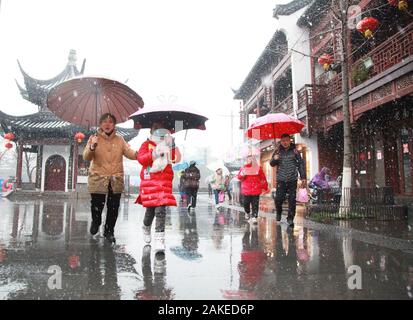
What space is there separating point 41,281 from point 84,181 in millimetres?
22528

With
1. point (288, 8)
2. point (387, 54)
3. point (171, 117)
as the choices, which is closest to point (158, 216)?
point (171, 117)

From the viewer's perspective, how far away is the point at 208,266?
3764mm

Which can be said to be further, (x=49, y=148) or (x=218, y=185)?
(x=49, y=148)

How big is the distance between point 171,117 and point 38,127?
21.3 metres

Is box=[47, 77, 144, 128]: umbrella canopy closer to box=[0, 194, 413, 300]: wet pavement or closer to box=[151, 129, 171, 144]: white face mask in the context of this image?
box=[151, 129, 171, 144]: white face mask

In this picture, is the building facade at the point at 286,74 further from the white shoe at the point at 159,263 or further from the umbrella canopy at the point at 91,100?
the white shoe at the point at 159,263

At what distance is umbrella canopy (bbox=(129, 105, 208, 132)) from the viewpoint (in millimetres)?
Result: 4773

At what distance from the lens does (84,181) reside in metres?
24.6

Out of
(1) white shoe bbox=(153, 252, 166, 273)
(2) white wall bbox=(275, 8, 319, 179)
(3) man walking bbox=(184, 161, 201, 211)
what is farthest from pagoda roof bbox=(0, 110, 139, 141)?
(1) white shoe bbox=(153, 252, 166, 273)

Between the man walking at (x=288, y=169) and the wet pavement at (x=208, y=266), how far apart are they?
3.10 ft

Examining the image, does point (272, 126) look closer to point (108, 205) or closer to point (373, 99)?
point (108, 205)

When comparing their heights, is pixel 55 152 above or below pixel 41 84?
below

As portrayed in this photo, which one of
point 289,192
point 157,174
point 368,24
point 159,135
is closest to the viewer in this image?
point 157,174

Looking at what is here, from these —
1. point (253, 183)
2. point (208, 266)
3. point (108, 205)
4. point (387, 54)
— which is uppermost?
point (387, 54)
